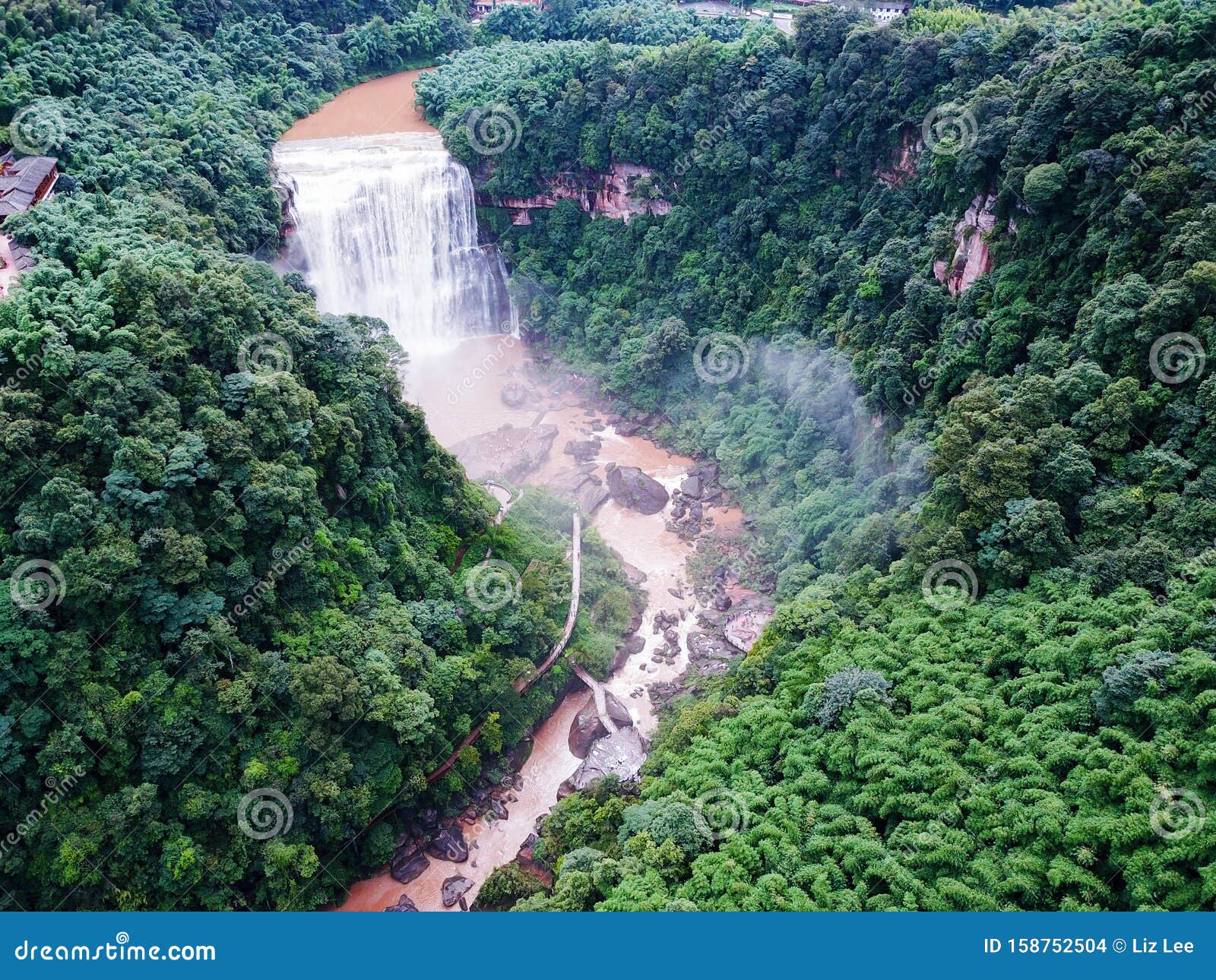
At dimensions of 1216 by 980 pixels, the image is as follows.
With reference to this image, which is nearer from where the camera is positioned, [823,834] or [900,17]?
[823,834]

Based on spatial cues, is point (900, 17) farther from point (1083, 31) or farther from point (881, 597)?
point (881, 597)

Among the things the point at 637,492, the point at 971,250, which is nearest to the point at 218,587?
the point at 637,492

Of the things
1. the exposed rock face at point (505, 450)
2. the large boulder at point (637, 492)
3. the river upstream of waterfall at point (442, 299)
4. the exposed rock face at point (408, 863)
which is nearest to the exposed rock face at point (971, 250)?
the river upstream of waterfall at point (442, 299)

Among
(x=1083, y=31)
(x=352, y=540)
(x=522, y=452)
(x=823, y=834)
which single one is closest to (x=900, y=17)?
(x=1083, y=31)

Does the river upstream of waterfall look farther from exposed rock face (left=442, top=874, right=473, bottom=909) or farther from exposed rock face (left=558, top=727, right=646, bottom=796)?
exposed rock face (left=442, top=874, right=473, bottom=909)

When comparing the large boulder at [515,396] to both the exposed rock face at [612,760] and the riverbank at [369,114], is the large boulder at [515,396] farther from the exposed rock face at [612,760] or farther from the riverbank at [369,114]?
the exposed rock face at [612,760]
